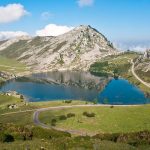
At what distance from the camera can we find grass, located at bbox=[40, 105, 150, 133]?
98.4 metres

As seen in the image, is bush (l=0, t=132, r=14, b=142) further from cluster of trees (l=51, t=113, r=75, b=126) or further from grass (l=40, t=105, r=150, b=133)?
cluster of trees (l=51, t=113, r=75, b=126)

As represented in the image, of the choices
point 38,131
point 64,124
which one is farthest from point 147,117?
point 38,131

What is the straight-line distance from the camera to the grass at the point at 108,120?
98.4 m

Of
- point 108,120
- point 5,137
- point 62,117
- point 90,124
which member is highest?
point 5,137

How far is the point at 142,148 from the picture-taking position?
44.0 meters

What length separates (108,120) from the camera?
10656 cm

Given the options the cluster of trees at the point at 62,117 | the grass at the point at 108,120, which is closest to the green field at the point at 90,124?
the grass at the point at 108,120

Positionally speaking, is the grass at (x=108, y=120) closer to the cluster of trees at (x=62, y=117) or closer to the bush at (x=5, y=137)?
the cluster of trees at (x=62, y=117)

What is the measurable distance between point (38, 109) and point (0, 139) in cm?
9472

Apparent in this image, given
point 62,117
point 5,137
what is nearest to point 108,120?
point 62,117

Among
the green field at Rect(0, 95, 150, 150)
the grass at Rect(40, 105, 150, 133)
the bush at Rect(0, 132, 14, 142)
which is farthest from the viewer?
the grass at Rect(40, 105, 150, 133)

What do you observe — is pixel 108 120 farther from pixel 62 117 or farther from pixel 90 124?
pixel 62 117

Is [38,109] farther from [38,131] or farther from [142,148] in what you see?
→ [142,148]

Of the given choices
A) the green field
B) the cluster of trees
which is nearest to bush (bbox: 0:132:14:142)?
the green field
